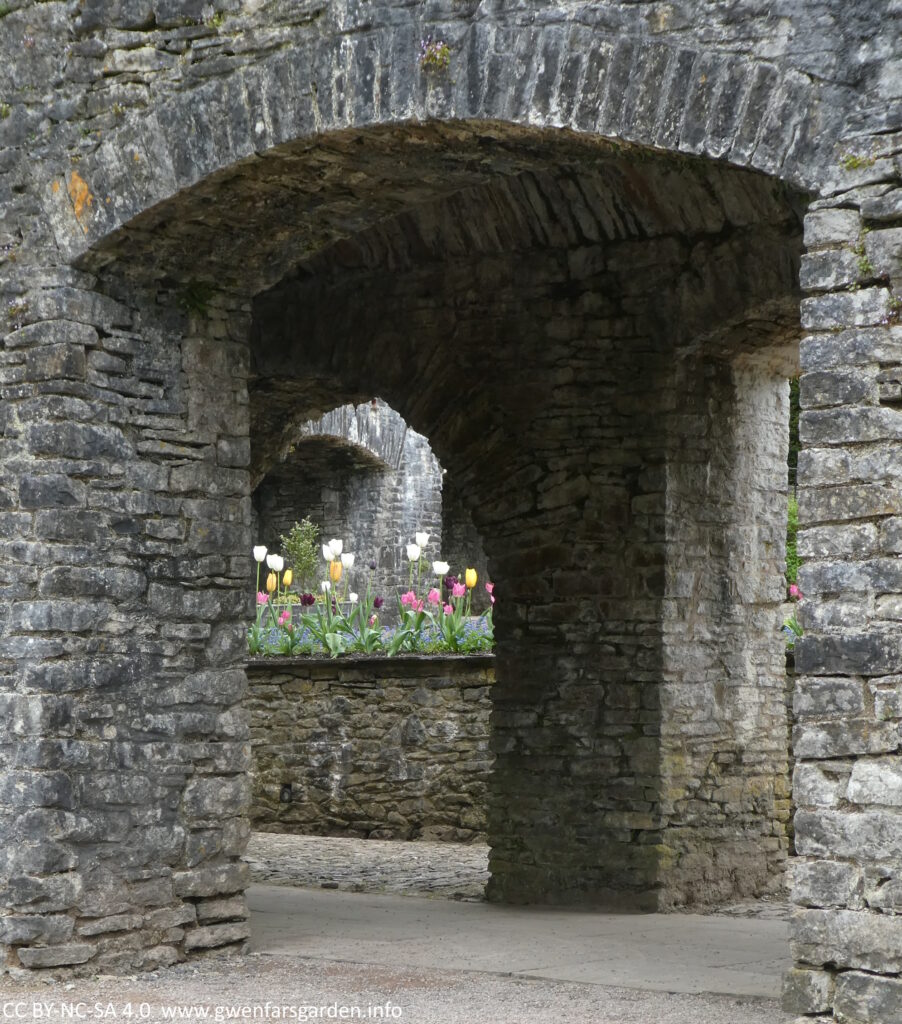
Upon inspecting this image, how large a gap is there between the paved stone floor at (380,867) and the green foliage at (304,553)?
18.8 feet

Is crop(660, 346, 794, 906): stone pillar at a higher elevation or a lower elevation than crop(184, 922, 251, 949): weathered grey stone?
higher

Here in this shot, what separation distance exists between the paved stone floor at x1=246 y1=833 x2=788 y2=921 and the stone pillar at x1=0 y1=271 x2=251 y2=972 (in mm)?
2650

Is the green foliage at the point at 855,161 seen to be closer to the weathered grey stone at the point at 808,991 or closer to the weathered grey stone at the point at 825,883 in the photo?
the weathered grey stone at the point at 825,883

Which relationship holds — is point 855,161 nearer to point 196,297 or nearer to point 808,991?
point 808,991

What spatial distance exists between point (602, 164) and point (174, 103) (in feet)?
8.80

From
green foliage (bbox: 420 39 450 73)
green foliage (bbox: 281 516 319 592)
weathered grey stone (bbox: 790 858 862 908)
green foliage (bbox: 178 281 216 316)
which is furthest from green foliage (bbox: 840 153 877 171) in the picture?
green foliage (bbox: 281 516 319 592)

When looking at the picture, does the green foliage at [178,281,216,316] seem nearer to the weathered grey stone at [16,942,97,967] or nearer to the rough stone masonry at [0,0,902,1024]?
the rough stone masonry at [0,0,902,1024]

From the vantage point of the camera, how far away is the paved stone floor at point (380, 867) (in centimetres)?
870

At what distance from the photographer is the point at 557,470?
8.27 meters

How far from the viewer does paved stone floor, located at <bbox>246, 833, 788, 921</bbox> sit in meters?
8.70

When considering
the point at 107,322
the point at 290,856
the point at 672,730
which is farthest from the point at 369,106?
the point at 290,856

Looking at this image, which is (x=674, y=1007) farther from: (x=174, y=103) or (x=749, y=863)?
(x=174, y=103)

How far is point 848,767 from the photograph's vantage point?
450 centimetres

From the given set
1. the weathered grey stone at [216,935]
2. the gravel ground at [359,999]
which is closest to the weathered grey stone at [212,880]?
the weathered grey stone at [216,935]
